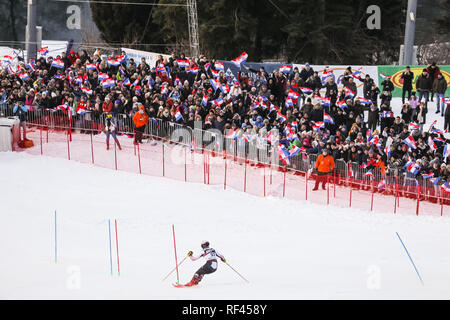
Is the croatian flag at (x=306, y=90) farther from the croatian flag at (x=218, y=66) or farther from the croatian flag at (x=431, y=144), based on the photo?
the croatian flag at (x=431, y=144)

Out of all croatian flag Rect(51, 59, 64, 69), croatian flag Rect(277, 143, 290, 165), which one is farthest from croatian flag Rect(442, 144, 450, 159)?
croatian flag Rect(51, 59, 64, 69)

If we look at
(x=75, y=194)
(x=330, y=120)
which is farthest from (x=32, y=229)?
(x=330, y=120)

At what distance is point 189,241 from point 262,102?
8480mm

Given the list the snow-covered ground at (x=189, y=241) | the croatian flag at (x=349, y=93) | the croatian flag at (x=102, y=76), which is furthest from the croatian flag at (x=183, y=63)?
the croatian flag at (x=349, y=93)

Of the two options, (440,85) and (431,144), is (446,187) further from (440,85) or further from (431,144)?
(440,85)

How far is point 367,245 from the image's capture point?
Result: 1767 cm

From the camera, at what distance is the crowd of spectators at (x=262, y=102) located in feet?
72.6

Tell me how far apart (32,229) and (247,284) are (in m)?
6.86

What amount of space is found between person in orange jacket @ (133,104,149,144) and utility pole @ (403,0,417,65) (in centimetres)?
1058

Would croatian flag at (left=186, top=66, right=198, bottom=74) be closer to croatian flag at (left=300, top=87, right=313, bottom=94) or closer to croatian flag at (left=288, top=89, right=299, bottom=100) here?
croatian flag at (left=288, top=89, right=299, bottom=100)

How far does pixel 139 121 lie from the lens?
1006 inches

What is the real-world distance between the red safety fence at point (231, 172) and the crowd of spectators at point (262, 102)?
0.69 m

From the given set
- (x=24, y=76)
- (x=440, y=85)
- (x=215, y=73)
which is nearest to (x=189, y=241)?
(x=215, y=73)
